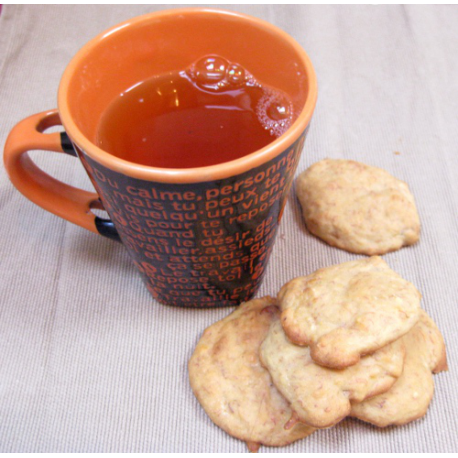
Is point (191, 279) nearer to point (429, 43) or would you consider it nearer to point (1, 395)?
point (1, 395)

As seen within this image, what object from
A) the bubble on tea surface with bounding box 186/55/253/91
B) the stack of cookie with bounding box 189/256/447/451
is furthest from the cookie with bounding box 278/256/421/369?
the bubble on tea surface with bounding box 186/55/253/91

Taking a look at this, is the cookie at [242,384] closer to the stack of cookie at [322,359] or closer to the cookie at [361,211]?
the stack of cookie at [322,359]

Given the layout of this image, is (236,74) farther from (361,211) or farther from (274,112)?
(361,211)

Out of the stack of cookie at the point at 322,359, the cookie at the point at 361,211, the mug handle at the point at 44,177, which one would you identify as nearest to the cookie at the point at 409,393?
the stack of cookie at the point at 322,359

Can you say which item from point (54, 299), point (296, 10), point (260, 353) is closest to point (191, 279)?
point (260, 353)

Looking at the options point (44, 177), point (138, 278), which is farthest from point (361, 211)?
point (44, 177)
